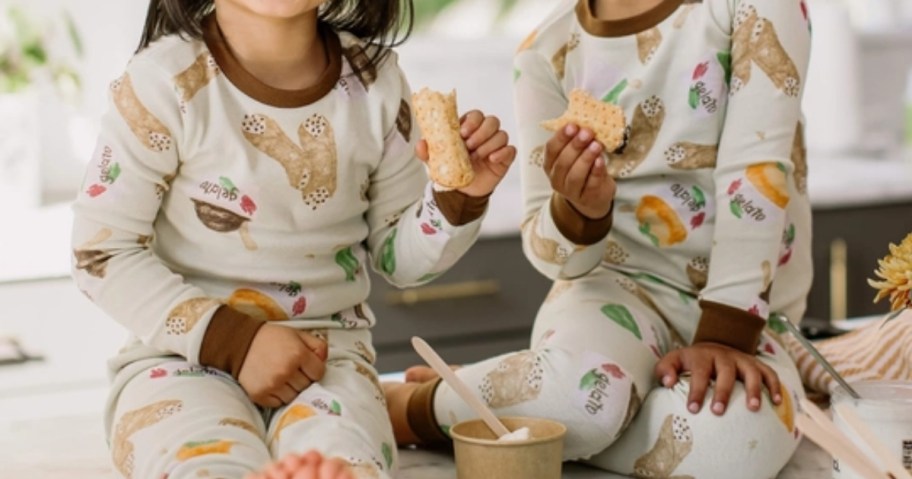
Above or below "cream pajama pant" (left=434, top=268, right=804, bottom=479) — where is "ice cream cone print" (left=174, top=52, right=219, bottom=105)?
above

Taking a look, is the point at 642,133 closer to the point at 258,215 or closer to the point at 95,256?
the point at 258,215

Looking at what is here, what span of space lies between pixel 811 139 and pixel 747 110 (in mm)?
1655

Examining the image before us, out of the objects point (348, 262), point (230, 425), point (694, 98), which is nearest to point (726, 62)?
point (694, 98)

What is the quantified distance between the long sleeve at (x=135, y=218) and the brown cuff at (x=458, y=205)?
253 millimetres

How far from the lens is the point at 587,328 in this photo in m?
1.66

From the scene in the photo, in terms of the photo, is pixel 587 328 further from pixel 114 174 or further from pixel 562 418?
pixel 114 174

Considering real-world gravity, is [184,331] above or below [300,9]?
below

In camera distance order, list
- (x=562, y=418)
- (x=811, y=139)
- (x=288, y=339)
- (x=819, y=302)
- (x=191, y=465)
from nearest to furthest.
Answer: (x=191, y=465), (x=288, y=339), (x=562, y=418), (x=819, y=302), (x=811, y=139)

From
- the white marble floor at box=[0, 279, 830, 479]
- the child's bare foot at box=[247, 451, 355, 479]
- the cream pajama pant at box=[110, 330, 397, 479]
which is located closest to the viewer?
the child's bare foot at box=[247, 451, 355, 479]

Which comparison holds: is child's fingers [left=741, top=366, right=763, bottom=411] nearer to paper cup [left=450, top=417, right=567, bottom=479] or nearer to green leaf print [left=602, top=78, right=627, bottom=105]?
paper cup [left=450, top=417, right=567, bottom=479]

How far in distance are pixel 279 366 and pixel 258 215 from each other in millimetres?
177

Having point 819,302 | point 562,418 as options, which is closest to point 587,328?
point 562,418


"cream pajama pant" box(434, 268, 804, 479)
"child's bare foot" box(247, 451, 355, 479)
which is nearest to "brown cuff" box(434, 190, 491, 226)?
"cream pajama pant" box(434, 268, 804, 479)

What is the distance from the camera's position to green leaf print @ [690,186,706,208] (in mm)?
1742
